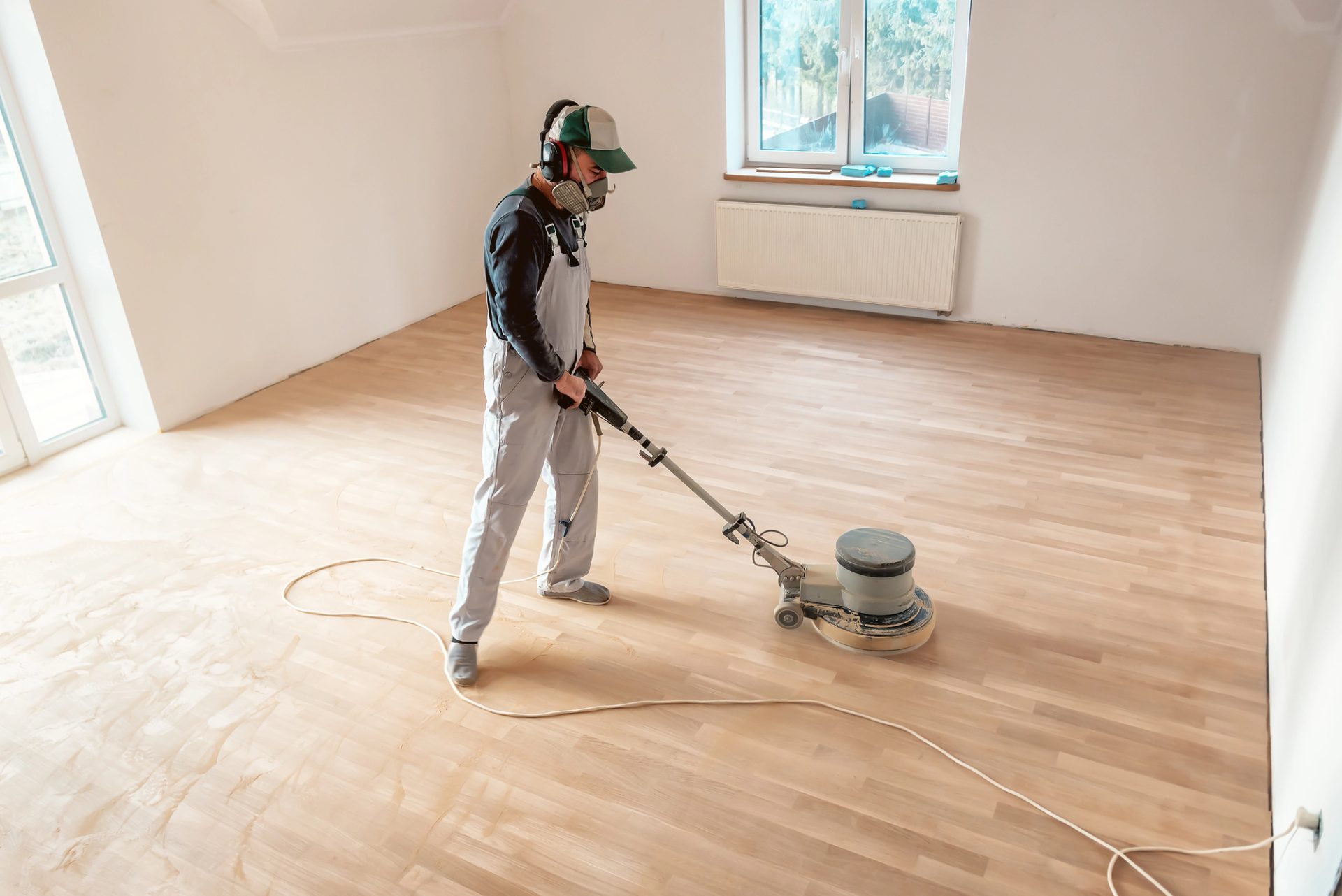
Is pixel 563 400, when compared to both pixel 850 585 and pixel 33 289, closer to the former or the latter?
pixel 850 585

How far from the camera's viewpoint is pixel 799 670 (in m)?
2.63

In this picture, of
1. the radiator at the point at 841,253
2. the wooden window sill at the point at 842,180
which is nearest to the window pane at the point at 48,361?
the radiator at the point at 841,253

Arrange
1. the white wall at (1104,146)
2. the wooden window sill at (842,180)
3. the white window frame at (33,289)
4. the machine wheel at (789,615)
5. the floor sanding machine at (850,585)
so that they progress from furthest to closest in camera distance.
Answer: the wooden window sill at (842,180)
the white wall at (1104,146)
the white window frame at (33,289)
the machine wheel at (789,615)
the floor sanding machine at (850,585)

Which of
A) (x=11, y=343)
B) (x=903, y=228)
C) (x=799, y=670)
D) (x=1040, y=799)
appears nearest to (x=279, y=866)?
(x=799, y=670)

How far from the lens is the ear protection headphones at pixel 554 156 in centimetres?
228

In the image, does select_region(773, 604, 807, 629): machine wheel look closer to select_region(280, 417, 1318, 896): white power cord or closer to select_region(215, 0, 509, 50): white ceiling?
select_region(280, 417, 1318, 896): white power cord

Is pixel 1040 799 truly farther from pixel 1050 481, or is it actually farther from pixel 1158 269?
pixel 1158 269

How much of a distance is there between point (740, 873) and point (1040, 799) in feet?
2.38

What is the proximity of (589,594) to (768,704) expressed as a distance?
729mm

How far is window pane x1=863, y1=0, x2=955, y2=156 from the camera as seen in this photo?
4906 mm

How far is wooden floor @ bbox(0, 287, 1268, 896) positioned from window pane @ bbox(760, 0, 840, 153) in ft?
6.13

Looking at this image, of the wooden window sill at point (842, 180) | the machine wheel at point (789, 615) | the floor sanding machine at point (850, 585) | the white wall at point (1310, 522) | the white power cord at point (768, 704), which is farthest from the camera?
the wooden window sill at point (842, 180)

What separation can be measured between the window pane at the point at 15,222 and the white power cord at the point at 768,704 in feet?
6.78

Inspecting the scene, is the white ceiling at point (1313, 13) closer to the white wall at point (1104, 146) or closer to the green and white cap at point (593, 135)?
the white wall at point (1104, 146)
